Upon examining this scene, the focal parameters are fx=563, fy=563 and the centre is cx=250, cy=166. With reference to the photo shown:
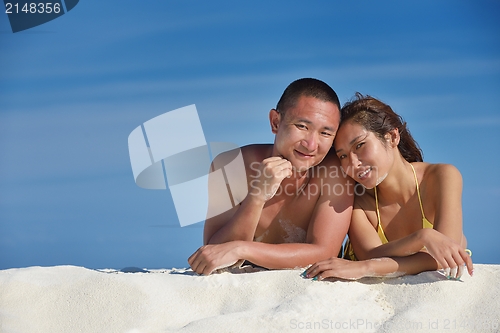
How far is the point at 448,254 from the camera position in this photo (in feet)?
13.2

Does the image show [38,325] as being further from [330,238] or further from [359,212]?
[359,212]

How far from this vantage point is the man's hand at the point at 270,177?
4.53 meters

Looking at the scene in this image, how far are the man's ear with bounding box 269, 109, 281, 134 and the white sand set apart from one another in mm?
1469

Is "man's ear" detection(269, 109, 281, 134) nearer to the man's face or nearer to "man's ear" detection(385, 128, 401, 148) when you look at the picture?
the man's face

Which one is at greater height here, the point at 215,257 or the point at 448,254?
the point at 215,257

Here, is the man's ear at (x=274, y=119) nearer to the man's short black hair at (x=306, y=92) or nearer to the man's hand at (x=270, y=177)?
the man's short black hair at (x=306, y=92)

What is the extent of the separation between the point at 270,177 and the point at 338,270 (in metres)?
0.94

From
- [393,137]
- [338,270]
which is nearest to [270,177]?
[338,270]

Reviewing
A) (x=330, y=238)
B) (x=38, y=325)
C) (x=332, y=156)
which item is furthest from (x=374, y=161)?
(x=38, y=325)

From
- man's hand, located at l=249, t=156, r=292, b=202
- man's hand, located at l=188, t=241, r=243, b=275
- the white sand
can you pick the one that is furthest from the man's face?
the white sand

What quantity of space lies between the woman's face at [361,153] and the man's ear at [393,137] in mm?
138

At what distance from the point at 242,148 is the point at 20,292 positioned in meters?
2.47

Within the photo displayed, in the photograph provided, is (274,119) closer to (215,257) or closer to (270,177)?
(270,177)

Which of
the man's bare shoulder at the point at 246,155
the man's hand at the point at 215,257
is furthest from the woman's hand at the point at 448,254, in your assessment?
the man's bare shoulder at the point at 246,155
